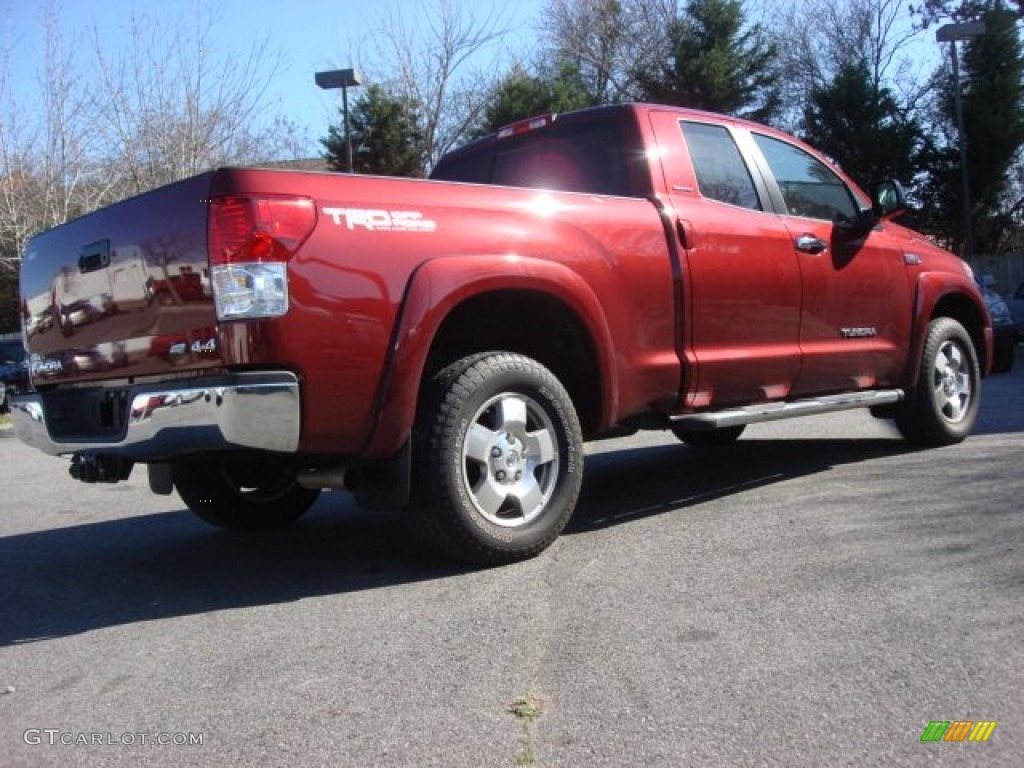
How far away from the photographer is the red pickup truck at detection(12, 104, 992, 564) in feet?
11.3

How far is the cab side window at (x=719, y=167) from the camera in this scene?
513 centimetres

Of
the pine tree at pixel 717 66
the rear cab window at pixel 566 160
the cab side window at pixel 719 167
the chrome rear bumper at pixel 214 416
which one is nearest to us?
the chrome rear bumper at pixel 214 416

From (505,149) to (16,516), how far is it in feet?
13.5

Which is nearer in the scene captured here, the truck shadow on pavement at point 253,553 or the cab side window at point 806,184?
the truck shadow on pavement at point 253,553

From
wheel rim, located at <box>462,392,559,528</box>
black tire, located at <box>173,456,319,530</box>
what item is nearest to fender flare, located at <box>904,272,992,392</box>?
wheel rim, located at <box>462,392,559,528</box>

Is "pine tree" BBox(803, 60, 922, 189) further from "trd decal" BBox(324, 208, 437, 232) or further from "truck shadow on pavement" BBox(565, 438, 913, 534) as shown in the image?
"trd decal" BBox(324, 208, 437, 232)

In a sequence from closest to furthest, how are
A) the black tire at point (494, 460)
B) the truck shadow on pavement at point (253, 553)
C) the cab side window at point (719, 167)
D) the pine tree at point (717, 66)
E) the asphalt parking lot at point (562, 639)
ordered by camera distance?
the asphalt parking lot at point (562, 639)
the black tire at point (494, 460)
the truck shadow on pavement at point (253, 553)
the cab side window at point (719, 167)
the pine tree at point (717, 66)

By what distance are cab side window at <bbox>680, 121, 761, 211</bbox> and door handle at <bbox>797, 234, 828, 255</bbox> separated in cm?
33

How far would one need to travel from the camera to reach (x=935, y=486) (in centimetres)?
527

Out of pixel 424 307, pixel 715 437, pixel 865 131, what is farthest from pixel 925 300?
pixel 865 131

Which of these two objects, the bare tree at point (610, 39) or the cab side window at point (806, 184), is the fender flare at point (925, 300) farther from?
the bare tree at point (610, 39)

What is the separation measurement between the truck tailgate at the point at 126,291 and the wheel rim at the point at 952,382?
503 cm

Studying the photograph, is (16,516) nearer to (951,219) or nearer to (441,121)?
(441,121)

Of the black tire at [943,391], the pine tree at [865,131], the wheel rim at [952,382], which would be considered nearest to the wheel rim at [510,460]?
the black tire at [943,391]
